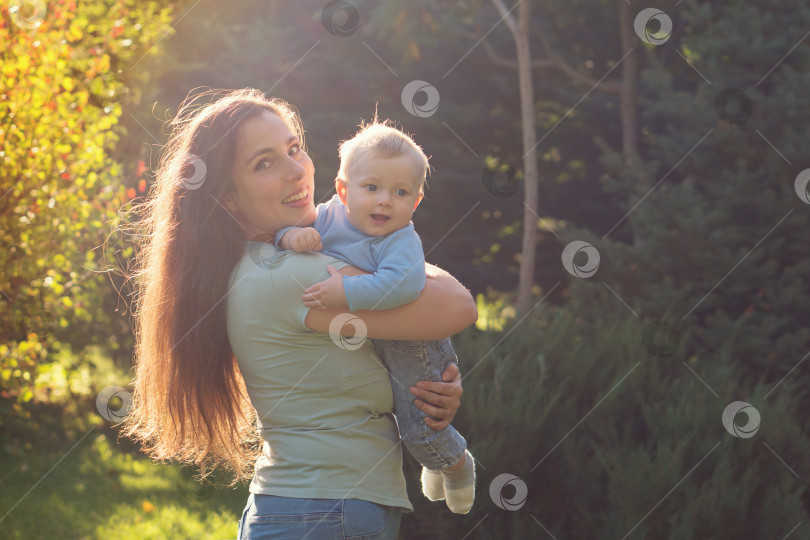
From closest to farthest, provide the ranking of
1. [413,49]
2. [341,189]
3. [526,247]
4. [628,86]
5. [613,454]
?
[341,189]
[613,454]
[413,49]
[526,247]
[628,86]

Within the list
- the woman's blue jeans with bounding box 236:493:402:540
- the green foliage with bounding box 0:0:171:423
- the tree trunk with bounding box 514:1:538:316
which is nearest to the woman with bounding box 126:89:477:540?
the woman's blue jeans with bounding box 236:493:402:540

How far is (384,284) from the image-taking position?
1.83 metres

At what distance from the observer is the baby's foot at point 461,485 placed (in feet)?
7.43

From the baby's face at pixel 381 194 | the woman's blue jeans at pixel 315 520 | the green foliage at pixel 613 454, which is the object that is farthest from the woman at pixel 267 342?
the green foliage at pixel 613 454

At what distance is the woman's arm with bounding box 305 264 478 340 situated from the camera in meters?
1.76

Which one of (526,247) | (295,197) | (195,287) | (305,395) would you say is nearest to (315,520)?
(305,395)

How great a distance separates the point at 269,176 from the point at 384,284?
0.41 meters

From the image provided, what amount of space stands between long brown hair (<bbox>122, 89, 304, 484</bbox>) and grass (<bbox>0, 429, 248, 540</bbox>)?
2706 mm

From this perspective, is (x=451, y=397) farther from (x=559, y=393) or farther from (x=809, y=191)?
(x=809, y=191)

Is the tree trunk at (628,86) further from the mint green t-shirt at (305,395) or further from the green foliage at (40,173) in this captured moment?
the mint green t-shirt at (305,395)

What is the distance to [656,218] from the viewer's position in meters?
6.45

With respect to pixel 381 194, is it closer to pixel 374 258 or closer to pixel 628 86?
pixel 374 258

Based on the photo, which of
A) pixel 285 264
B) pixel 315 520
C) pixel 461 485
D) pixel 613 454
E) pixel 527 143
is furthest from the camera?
pixel 527 143

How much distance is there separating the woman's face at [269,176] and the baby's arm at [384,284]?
27cm
